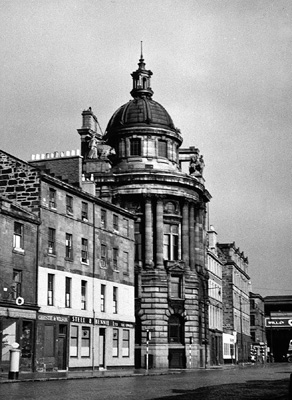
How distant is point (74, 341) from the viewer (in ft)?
177

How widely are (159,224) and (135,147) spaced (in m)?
9.59

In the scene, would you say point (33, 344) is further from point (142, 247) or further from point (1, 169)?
point (142, 247)

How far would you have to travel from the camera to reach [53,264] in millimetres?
51750

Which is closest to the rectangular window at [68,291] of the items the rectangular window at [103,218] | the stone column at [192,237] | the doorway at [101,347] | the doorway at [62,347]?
the doorway at [62,347]

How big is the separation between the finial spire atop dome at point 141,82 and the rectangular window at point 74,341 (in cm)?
4013

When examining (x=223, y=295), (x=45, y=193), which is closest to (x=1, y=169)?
(x=45, y=193)

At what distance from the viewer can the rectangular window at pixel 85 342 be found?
54775mm

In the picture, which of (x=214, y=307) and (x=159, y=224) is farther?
(x=214, y=307)

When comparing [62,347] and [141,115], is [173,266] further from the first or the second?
[62,347]

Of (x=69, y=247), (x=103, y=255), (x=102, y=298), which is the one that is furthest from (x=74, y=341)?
(x=103, y=255)

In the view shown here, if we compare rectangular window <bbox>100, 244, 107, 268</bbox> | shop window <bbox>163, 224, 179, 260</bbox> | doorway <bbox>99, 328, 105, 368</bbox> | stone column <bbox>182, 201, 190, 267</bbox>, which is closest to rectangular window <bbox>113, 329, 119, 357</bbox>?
doorway <bbox>99, 328, 105, 368</bbox>

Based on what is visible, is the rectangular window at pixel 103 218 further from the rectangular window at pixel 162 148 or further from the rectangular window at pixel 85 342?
the rectangular window at pixel 162 148

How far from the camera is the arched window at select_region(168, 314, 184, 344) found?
260 ft

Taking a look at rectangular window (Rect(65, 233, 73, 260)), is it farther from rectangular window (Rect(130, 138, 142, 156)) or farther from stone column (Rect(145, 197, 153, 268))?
rectangular window (Rect(130, 138, 142, 156))
